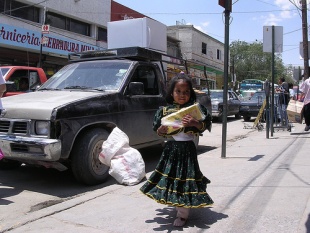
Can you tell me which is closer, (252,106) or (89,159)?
(89,159)

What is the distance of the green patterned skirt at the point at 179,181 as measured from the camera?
3.71 metres

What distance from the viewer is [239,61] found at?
75.7m

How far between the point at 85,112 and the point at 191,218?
7.62 feet

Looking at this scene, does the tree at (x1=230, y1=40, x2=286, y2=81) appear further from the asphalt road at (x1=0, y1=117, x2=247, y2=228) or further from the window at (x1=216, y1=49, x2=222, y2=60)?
the asphalt road at (x1=0, y1=117, x2=247, y2=228)

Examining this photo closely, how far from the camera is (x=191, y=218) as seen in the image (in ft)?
13.2

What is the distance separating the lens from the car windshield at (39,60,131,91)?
6.35m

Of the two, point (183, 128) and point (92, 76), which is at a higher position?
point (92, 76)

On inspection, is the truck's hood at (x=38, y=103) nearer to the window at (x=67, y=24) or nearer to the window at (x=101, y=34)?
the window at (x=67, y=24)

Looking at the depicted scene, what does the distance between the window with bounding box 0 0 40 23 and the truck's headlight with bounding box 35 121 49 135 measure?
43.7ft

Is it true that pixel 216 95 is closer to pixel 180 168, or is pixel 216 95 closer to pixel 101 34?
pixel 101 34

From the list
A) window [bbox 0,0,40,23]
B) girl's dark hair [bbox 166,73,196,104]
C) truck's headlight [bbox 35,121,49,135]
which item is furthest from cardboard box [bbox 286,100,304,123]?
window [bbox 0,0,40,23]

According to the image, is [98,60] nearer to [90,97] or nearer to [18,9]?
[90,97]

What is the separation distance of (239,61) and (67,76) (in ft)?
236

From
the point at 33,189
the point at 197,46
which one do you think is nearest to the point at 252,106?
the point at 33,189
